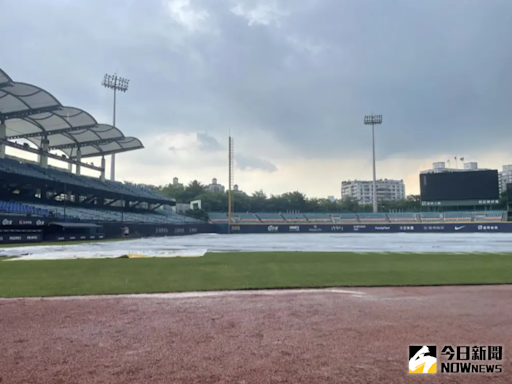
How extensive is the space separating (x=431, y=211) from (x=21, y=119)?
6740cm

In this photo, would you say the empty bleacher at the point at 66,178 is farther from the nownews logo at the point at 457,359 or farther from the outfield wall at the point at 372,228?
the nownews logo at the point at 457,359

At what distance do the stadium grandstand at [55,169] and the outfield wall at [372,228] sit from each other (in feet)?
29.7

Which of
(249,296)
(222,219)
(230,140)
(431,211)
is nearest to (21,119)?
(230,140)

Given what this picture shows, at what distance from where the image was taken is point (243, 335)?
5379 millimetres

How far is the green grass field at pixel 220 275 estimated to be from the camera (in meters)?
9.52

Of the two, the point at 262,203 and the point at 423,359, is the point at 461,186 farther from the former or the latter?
the point at 423,359

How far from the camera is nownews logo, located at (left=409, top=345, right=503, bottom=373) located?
4.18m

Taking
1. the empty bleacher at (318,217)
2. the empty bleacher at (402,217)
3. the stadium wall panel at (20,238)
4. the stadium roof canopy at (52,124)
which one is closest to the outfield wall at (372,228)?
the empty bleacher at (402,217)

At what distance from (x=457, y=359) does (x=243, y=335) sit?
273cm

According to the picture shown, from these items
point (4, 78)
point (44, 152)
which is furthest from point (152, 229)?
point (4, 78)

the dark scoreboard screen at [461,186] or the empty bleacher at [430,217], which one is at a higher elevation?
the dark scoreboard screen at [461,186]

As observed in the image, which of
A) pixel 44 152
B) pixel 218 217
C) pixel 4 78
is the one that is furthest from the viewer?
pixel 218 217

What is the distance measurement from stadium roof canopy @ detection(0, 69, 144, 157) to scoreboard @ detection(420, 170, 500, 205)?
46.7m

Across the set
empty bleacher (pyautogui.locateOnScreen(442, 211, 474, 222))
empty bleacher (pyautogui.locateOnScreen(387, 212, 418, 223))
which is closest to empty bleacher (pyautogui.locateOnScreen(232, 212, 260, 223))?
empty bleacher (pyautogui.locateOnScreen(387, 212, 418, 223))
